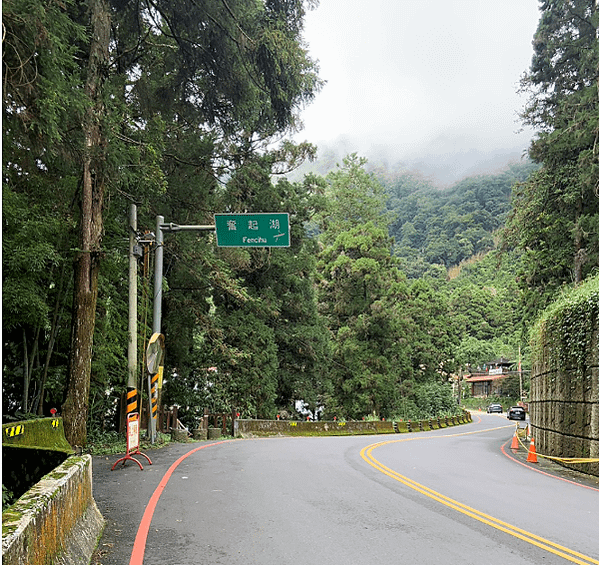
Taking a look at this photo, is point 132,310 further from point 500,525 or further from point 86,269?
point 500,525

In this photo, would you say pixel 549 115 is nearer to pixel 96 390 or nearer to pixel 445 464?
pixel 445 464

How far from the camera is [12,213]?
12828mm

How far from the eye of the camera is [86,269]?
14016mm

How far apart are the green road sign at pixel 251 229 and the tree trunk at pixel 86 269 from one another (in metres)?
3.56

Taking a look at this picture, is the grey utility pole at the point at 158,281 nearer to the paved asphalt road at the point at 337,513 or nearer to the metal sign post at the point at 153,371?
the metal sign post at the point at 153,371

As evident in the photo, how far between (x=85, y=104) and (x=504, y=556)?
34.1 feet

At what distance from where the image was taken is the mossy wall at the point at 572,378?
13.7m

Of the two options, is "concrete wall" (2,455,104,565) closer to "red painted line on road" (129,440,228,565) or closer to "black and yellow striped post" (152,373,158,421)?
"red painted line on road" (129,440,228,565)

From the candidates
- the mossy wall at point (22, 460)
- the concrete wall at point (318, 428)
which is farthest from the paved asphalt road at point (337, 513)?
the concrete wall at point (318, 428)

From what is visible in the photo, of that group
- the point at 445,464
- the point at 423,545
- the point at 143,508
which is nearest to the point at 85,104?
the point at 143,508

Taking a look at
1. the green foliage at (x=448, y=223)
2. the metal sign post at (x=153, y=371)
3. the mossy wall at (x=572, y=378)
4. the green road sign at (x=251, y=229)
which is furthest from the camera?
the green foliage at (x=448, y=223)

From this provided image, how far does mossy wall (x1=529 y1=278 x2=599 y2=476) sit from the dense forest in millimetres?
6881

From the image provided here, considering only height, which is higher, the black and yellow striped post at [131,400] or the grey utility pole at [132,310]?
the grey utility pole at [132,310]

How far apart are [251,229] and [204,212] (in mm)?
7628
